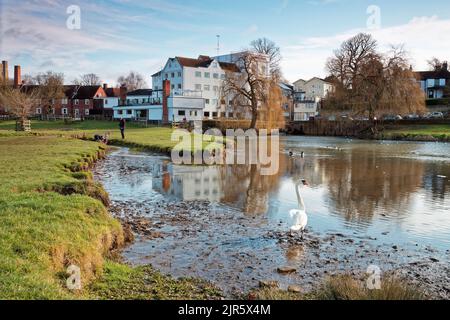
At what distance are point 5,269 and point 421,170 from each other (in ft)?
95.6

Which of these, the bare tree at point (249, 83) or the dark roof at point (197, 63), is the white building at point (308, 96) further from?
the bare tree at point (249, 83)

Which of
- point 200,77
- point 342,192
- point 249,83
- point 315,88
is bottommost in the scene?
point 342,192

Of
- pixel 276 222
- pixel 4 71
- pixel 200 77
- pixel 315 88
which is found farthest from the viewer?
pixel 315 88

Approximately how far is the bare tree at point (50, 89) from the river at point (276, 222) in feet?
243

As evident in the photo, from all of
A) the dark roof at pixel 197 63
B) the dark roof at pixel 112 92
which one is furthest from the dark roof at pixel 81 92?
the dark roof at pixel 197 63

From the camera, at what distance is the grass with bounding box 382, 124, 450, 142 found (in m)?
60.8

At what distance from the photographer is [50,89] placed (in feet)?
309

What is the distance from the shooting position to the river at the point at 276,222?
1022 cm

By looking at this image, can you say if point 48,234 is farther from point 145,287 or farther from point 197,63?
point 197,63

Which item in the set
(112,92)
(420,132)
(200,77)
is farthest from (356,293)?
(112,92)

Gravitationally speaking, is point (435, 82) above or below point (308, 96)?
above

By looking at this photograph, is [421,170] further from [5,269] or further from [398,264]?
[5,269]

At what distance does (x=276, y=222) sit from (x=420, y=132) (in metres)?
58.9

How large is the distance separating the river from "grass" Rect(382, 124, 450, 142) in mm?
35803
